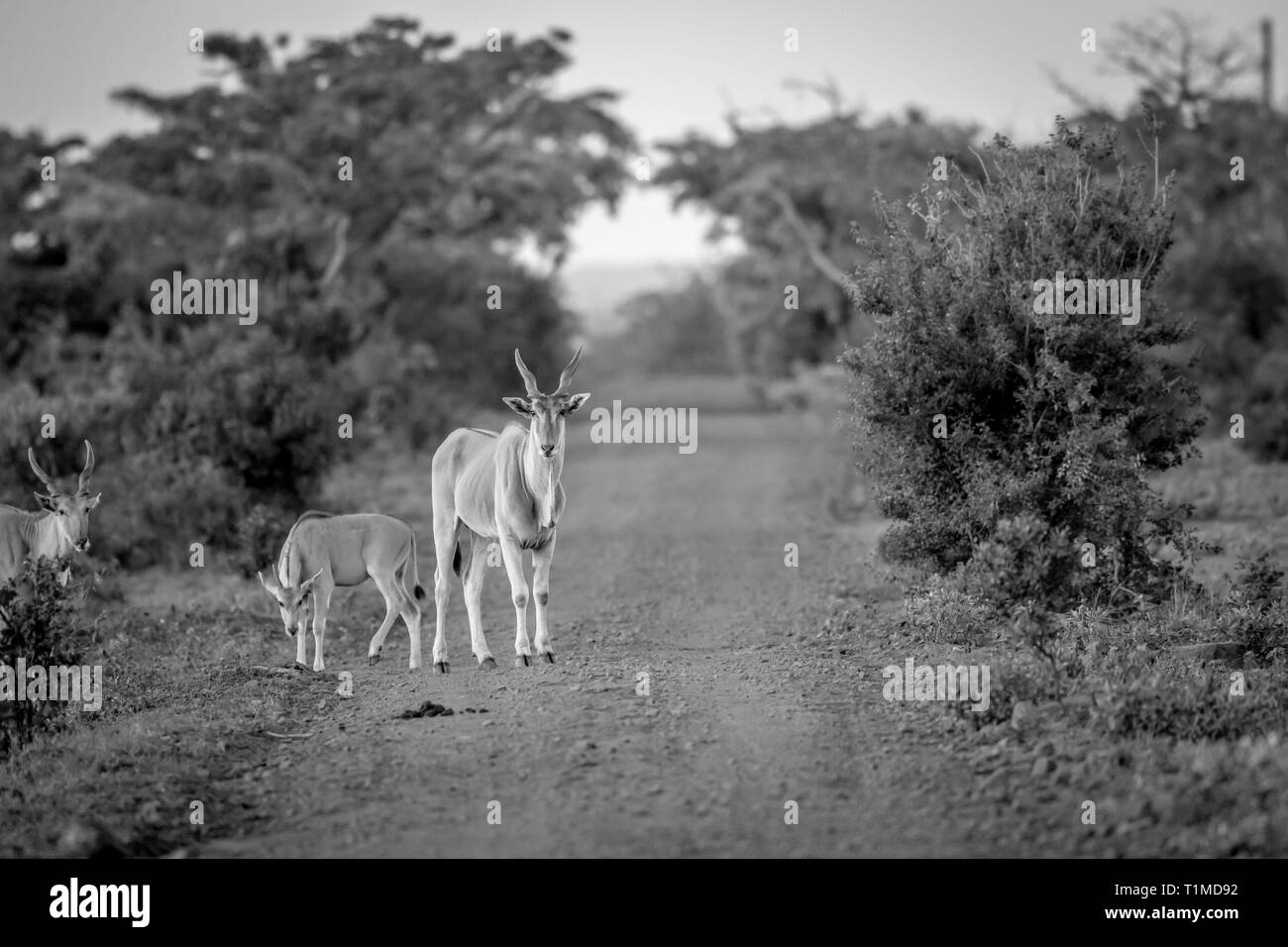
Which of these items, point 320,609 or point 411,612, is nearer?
point 320,609

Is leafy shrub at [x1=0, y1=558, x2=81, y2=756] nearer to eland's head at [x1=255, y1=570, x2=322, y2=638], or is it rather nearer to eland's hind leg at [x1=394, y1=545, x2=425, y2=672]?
eland's head at [x1=255, y1=570, x2=322, y2=638]

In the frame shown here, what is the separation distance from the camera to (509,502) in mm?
11695

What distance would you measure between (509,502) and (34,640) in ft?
12.2

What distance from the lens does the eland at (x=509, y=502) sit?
36.8ft

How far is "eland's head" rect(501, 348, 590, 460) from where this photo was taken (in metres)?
11.0

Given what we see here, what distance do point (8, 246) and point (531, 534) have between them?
2387 cm

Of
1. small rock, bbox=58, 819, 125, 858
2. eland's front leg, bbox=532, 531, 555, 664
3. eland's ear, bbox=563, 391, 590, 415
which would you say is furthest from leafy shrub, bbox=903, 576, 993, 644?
small rock, bbox=58, 819, 125, 858

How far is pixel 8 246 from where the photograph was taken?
31.2 metres

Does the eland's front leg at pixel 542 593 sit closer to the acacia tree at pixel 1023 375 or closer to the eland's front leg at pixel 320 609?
the eland's front leg at pixel 320 609

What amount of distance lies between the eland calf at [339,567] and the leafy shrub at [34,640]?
174 cm

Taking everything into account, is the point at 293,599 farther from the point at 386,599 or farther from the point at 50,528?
the point at 50,528

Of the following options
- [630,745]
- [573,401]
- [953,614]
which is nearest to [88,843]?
[630,745]

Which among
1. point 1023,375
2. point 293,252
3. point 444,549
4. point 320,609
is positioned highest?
point 293,252
